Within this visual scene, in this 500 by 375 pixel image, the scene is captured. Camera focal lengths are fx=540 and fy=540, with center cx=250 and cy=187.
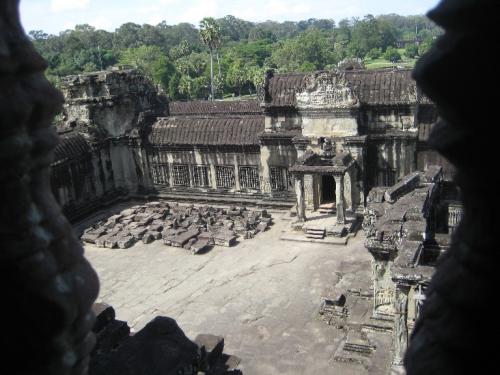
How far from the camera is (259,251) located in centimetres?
2184

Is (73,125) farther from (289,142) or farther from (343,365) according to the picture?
(343,365)

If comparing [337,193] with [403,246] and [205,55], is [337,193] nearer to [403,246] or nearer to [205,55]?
[403,246]

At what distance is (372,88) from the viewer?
23922 mm

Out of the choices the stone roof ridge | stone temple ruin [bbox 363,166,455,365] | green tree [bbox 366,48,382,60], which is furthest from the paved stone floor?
green tree [bbox 366,48,382,60]

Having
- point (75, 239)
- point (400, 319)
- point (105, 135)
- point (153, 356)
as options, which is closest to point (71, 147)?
point (105, 135)

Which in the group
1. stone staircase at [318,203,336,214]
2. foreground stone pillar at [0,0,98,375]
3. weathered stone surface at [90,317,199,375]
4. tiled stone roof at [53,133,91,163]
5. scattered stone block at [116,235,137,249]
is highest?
foreground stone pillar at [0,0,98,375]

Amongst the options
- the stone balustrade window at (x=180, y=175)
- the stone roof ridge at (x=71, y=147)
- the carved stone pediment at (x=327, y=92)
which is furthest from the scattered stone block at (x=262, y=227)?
the stone roof ridge at (x=71, y=147)

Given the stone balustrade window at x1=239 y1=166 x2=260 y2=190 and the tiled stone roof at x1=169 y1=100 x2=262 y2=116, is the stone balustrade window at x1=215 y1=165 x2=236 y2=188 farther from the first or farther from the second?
the tiled stone roof at x1=169 y1=100 x2=262 y2=116

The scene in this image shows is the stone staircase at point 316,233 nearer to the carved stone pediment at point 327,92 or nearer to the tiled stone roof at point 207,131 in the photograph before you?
the carved stone pediment at point 327,92

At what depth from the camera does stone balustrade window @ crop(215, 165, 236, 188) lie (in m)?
27.5

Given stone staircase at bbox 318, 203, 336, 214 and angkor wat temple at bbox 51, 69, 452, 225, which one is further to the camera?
stone staircase at bbox 318, 203, 336, 214

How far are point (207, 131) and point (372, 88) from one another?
28.0ft

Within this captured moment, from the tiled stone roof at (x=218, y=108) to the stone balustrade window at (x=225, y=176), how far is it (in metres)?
12.7

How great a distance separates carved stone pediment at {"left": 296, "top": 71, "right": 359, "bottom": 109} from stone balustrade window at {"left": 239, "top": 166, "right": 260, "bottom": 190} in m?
4.35
